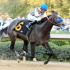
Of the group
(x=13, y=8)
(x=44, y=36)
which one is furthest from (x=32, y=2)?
(x=44, y=36)

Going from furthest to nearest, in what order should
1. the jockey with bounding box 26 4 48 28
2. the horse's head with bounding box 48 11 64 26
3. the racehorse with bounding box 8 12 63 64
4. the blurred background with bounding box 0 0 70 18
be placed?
the blurred background with bounding box 0 0 70 18
the jockey with bounding box 26 4 48 28
the racehorse with bounding box 8 12 63 64
the horse's head with bounding box 48 11 64 26

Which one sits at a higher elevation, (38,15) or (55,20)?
(38,15)

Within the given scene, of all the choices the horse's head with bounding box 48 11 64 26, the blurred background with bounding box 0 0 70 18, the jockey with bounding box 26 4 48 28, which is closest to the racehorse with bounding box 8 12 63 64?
the horse's head with bounding box 48 11 64 26

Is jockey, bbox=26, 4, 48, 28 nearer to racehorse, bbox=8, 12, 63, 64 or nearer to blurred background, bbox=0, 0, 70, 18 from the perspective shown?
racehorse, bbox=8, 12, 63, 64

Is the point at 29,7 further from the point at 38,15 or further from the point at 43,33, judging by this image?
the point at 43,33

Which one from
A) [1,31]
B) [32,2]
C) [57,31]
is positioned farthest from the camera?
[32,2]

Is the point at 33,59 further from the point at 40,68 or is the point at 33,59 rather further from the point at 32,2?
the point at 32,2

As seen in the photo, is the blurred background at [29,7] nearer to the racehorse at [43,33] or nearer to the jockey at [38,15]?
the jockey at [38,15]

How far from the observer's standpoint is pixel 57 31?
16562mm

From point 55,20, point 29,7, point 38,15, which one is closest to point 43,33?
point 55,20

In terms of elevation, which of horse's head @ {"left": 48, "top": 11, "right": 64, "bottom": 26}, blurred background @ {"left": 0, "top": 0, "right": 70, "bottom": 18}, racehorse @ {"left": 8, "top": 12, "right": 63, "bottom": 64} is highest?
blurred background @ {"left": 0, "top": 0, "right": 70, "bottom": 18}

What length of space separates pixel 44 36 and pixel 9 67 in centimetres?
171

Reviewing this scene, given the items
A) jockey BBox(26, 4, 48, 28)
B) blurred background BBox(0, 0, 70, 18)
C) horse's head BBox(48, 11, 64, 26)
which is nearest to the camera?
horse's head BBox(48, 11, 64, 26)

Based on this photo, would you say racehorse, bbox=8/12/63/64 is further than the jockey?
No
